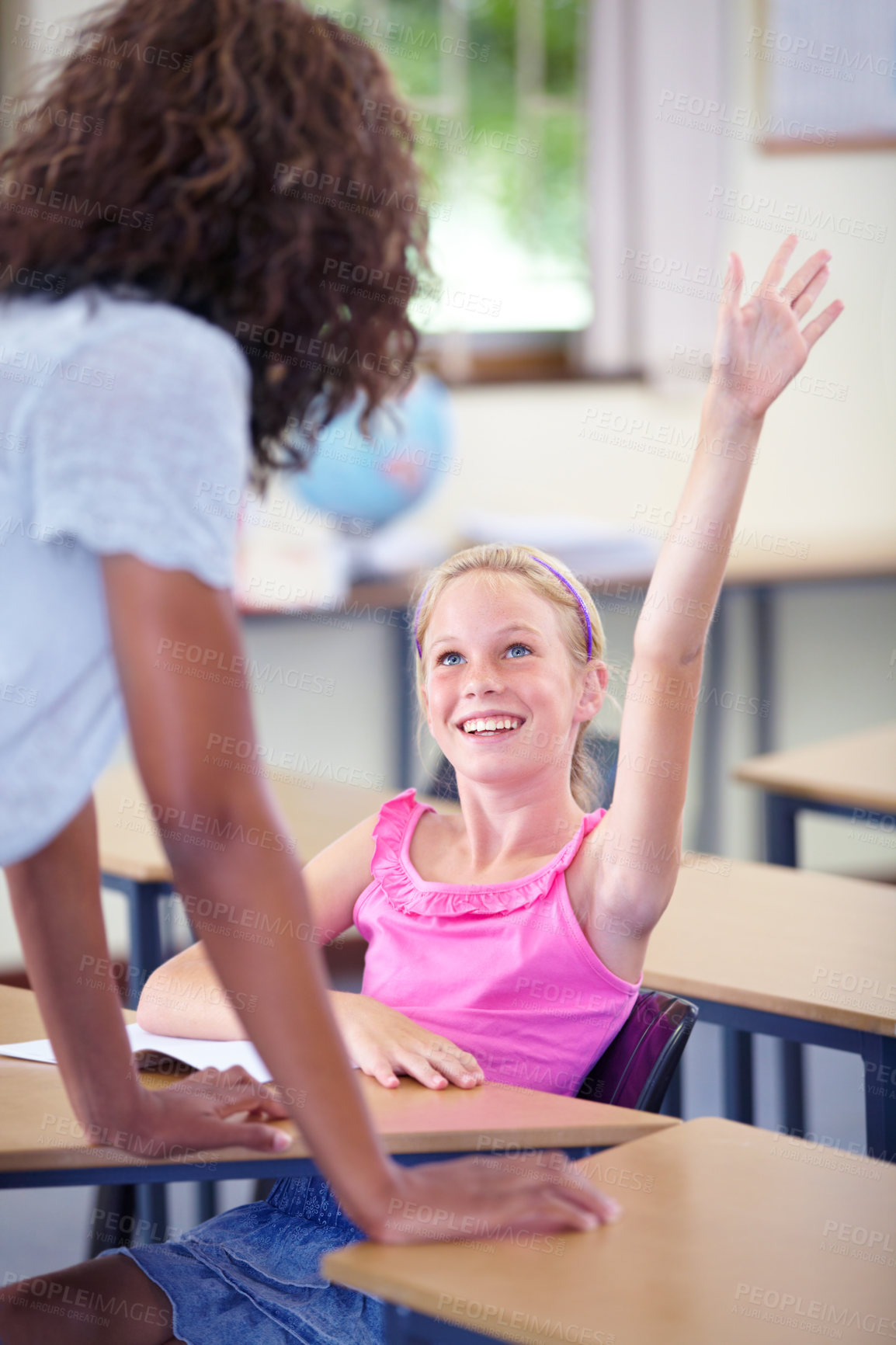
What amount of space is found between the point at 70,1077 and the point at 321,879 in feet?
1.67

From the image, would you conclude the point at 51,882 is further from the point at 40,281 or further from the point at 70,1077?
the point at 40,281

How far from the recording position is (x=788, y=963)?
167 centimetres

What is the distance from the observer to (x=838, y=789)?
2318 millimetres

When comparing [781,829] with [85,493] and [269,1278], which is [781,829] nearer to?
[269,1278]

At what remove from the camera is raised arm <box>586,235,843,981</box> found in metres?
1.24

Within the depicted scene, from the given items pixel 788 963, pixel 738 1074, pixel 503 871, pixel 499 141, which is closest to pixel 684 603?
pixel 503 871

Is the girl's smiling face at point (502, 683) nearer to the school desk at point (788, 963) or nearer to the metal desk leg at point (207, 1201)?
the school desk at point (788, 963)

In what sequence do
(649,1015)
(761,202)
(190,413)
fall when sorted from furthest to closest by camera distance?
(761,202) < (649,1015) < (190,413)

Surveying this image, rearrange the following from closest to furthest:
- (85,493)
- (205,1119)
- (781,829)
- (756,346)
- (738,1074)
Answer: (85,493) < (205,1119) < (756,346) < (738,1074) < (781,829)

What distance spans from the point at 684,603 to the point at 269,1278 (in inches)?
26.5

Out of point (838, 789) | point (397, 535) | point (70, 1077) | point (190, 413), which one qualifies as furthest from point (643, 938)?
point (397, 535)

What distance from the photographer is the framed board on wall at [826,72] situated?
163 inches

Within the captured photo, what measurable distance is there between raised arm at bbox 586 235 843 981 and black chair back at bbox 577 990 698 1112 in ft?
0.17

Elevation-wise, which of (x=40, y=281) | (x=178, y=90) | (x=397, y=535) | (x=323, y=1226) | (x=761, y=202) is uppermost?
(x=761, y=202)
